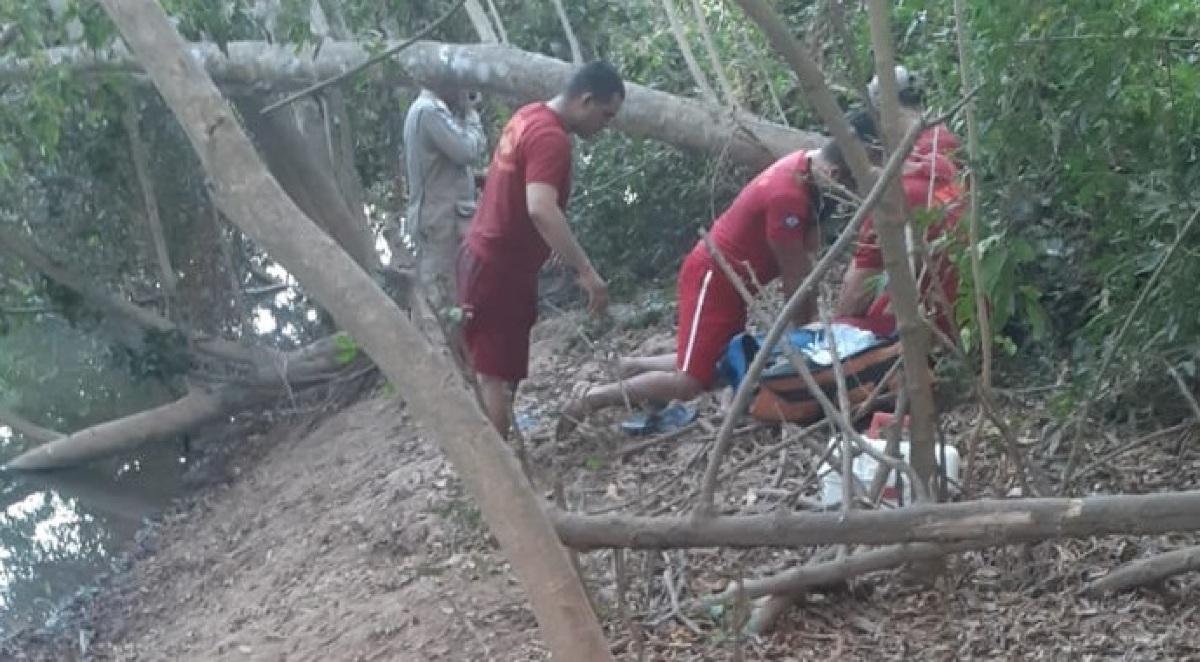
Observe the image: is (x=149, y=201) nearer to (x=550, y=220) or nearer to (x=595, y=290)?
(x=595, y=290)

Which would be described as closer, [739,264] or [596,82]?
[596,82]

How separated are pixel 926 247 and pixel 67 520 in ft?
24.8

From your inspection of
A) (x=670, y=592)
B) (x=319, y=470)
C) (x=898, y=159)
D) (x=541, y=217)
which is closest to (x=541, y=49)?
(x=319, y=470)

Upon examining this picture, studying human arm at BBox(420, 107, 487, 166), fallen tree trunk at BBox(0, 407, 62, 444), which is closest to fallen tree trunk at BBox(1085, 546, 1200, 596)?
human arm at BBox(420, 107, 487, 166)

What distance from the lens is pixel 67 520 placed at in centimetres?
1013

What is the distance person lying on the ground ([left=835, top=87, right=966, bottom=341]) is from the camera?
4.12m

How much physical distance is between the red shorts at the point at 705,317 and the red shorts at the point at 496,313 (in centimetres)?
60

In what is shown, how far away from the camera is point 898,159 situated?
3.40 m

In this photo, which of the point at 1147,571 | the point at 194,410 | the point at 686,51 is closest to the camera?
the point at 1147,571

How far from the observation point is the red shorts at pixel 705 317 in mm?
6023

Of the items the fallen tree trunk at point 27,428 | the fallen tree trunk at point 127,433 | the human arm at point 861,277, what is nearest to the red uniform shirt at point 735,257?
the human arm at point 861,277

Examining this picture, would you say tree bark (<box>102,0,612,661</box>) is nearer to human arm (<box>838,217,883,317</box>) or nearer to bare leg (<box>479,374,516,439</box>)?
human arm (<box>838,217,883,317</box>)

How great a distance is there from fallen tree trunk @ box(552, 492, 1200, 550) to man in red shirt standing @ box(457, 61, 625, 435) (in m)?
2.05

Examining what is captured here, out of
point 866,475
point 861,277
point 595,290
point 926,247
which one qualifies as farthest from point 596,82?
point 926,247
